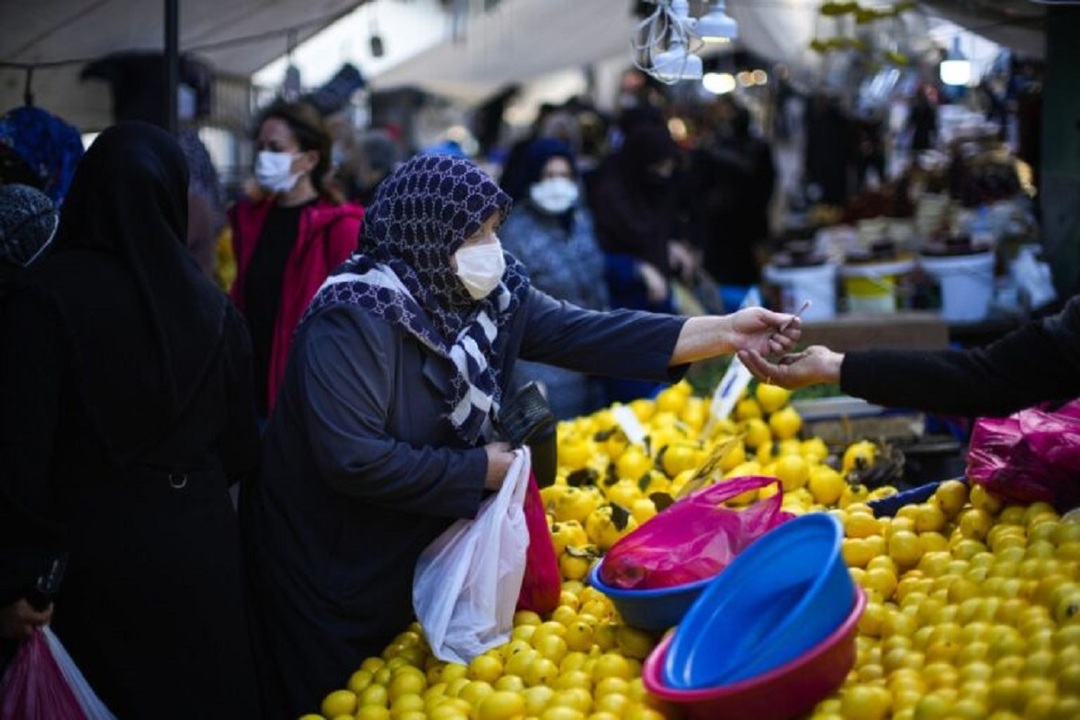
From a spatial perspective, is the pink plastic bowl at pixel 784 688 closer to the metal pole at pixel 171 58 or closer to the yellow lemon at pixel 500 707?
the yellow lemon at pixel 500 707

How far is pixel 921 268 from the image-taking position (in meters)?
7.53

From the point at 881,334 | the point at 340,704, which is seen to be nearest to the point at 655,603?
the point at 340,704

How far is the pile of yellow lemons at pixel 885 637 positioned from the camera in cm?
242

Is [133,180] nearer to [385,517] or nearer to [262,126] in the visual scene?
[385,517]

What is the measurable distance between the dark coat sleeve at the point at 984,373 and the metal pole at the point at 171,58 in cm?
241

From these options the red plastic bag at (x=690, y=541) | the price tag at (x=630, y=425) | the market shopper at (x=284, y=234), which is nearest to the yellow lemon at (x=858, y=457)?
the price tag at (x=630, y=425)

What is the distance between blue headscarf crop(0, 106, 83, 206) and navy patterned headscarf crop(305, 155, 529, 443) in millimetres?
1979

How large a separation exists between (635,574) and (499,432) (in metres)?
0.53

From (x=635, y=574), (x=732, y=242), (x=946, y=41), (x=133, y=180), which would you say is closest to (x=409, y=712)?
(x=635, y=574)

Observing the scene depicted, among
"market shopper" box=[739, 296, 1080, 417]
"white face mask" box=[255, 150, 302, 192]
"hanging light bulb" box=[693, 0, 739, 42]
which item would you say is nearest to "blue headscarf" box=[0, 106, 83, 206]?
"white face mask" box=[255, 150, 302, 192]

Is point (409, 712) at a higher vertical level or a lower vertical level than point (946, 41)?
lower

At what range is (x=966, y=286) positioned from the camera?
279 inches

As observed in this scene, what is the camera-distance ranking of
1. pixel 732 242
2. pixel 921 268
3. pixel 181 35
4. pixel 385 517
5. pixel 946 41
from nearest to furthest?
pixel 385 517, pixel 181 35, pixel 921 268, pixel 946 41, pixel 732 242

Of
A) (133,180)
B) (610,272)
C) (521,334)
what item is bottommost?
(610,272)
